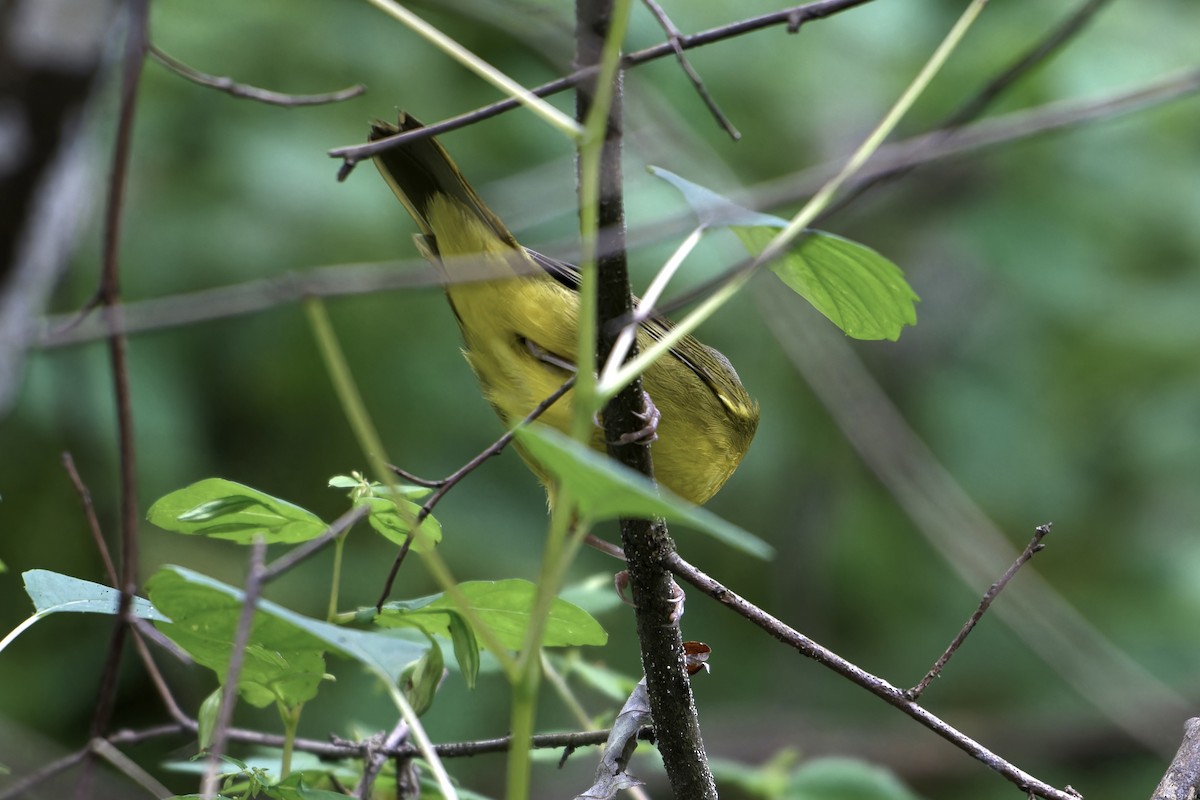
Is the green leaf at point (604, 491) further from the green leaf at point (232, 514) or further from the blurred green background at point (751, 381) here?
the blurred green background at point (751, 381)

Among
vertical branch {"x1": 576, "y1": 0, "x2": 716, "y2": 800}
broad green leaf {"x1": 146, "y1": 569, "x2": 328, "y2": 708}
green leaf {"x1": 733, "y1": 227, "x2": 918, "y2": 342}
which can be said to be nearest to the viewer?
broad green leaf {"x1": 146, "y1": 569, "x2": 328, "y2": 708}

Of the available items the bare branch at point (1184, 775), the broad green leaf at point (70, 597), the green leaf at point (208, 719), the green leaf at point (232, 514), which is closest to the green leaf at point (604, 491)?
the green leaf at point (232, 514)

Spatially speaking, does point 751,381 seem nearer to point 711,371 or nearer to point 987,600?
point 711,371

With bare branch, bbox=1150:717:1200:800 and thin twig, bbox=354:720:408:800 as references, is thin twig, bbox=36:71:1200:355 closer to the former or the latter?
thin twig, bbox=354:720:408:800

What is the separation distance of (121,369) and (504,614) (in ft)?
2.57

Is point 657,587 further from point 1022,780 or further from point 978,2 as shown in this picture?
point 978,2

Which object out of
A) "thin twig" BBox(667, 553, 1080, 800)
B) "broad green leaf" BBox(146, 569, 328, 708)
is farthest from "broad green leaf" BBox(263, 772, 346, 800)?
"thin twig" BBox(667, 553, 1080, 800)

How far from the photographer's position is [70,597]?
1323 millimetres

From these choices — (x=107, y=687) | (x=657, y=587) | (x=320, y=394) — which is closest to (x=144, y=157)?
(x=320, y=394)

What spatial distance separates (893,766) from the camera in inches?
206

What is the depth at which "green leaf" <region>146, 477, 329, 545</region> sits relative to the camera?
4.16ft

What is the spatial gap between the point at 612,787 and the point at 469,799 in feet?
0.92

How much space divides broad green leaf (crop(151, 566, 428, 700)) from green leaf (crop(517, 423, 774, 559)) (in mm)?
281

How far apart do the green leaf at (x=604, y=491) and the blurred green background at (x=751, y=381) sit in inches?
77.8
